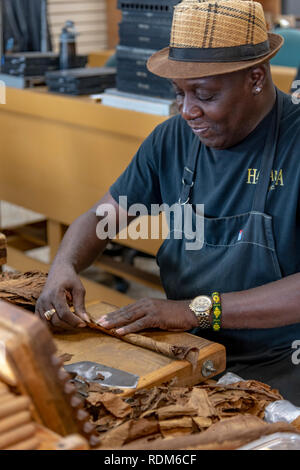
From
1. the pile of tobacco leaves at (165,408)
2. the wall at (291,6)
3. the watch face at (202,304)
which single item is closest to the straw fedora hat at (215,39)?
the watch face at (202,304)

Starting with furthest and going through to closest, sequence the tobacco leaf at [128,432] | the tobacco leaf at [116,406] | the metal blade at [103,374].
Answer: the metal blade at [103,374] < the tobacco leaf at [116,406] < the tobacco leaf at [128,432]

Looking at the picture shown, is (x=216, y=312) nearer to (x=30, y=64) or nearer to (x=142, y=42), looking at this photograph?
(x=142, y=42)

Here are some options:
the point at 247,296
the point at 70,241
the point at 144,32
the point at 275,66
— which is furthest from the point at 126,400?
the point at 275,66

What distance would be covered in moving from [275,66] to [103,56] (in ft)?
6.74

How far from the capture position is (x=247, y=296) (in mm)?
1801

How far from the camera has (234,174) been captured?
1968 mm

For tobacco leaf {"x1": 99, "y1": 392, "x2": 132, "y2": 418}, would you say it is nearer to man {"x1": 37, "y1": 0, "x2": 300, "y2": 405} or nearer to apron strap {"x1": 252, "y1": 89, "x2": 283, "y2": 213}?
man {"x1": 37, "y1": 0, "x2": 300, "y2": 405}

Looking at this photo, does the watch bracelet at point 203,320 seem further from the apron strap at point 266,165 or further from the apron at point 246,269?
the apron strap at point 266,165

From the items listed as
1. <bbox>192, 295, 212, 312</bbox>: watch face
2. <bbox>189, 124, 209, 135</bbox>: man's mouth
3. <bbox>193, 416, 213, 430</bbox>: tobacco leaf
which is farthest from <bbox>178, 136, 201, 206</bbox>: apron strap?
<bbox>193, 416, 213, 430</bbox>: tobacco leaf

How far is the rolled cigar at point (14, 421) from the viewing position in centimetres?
93

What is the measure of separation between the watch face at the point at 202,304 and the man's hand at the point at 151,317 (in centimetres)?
2

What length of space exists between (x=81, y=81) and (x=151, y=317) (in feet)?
7.09

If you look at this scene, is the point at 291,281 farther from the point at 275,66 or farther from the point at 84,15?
the point at 84,15

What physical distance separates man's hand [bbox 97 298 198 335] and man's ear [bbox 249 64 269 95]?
25.7 inches
